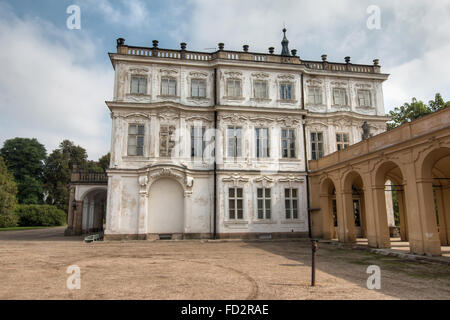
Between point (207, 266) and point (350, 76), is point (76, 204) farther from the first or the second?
point (350, 76)

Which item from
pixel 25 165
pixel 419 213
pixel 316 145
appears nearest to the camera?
pixel 419 213

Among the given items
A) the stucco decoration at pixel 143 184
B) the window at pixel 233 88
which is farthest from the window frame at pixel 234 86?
the stucco decoration at pixel 143 184

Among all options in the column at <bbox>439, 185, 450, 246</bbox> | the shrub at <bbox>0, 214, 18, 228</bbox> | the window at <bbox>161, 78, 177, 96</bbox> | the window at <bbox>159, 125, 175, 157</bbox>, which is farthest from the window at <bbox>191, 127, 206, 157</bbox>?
the shrub at <bbox>0, 214, 18, 228</bbox>

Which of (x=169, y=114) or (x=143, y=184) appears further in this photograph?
(x=169, y=114)

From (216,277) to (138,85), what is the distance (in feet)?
59.4

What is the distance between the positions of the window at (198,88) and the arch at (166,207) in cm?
699

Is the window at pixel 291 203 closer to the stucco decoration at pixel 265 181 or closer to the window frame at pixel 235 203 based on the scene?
the stucco decoration at pixel 265 181

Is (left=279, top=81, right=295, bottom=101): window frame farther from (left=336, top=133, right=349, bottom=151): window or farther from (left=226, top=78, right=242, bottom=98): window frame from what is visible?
(left=336, top=133, right=349, bottom=151): window

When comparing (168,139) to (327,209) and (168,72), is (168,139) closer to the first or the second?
(168,72)

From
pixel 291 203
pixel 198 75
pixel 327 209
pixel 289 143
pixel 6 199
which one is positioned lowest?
pixel 327 209

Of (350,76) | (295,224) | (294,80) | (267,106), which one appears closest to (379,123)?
(350,76)

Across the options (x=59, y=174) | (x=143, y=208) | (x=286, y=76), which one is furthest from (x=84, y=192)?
(x=59, y=174)

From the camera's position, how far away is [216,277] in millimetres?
9203

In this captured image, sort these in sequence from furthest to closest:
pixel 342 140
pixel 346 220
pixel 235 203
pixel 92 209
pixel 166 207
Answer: pixel 92 209 < pixel 342 140 < pixel 235 203 < pixel 166 207 < pixel 346 220
